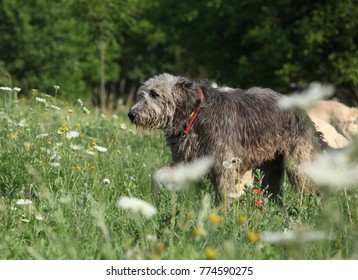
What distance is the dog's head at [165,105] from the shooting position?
6641 millimetres

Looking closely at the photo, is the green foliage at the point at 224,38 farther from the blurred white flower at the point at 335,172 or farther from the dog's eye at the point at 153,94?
the blurred white flower at the point at 335,172

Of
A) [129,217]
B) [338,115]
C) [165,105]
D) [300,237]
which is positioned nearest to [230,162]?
[165,105]

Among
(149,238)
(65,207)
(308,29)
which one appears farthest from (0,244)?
(308,29)

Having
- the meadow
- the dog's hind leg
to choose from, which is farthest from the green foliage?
the meadow

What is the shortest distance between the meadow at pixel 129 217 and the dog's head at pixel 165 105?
0.63 meters

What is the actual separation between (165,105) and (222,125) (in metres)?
0.60

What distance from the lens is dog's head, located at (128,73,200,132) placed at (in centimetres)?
664

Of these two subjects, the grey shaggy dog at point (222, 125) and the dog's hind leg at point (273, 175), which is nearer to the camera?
the grey shaggy dog at point (222, 125)

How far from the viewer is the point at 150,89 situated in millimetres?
6746

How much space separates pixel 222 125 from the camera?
6574mm

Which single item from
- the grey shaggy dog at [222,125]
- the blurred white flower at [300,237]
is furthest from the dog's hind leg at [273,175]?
the blurred white flower at [300,237]

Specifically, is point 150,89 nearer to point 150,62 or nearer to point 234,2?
point 234,2

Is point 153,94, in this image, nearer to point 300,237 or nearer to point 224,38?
point 300,237

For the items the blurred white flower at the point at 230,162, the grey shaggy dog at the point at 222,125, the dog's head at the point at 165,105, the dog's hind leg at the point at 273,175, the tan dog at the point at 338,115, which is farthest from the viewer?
the tan dog at the point at 338,115
